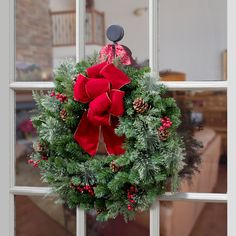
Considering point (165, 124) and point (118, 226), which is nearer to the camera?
point (165, 124)

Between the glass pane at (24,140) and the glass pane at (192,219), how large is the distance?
1.47 ft

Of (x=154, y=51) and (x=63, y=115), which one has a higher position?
(x=154, y=51)

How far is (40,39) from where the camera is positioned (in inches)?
54.7

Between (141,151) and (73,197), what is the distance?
0.26m

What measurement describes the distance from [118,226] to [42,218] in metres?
0.28

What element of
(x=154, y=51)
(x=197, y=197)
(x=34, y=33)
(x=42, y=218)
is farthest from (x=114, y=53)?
(x=42, y=218)

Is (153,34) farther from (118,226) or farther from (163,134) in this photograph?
(118,226)

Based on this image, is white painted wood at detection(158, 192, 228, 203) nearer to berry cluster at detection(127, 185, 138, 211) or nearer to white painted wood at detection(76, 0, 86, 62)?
berry cluster at detection(127, 185, 138, 211)

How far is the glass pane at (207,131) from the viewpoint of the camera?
3.98 feet

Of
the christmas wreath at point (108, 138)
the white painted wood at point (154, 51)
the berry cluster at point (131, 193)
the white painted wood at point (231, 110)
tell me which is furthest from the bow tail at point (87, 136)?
the white painted wood at point (231, 110)

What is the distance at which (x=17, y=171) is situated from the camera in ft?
4.62

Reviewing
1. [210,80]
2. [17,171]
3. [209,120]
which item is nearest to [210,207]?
[209,120]

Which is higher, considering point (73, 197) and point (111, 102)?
point (111, 102)
